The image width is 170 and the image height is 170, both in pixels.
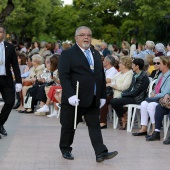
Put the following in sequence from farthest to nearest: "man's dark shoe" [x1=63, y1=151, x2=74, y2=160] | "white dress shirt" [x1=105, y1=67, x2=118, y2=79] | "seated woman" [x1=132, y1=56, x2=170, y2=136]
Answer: "white dress shirt" [x1=105, y1=67, x2=118, y2=79], "seated woman" [x1=132, y1=56, x2=170, y2=136], "man's dark shoe" [x1=63, y1=151, x2=74, y2=160]

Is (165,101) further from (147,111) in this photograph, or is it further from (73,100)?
(73,100)

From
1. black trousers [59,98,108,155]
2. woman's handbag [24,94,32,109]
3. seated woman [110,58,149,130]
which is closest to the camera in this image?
black trousers [59,98,108,155]

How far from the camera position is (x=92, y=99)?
8.74m

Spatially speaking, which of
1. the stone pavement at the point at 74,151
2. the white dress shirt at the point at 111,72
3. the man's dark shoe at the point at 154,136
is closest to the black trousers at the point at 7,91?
the stone pavement at the point at 74,151

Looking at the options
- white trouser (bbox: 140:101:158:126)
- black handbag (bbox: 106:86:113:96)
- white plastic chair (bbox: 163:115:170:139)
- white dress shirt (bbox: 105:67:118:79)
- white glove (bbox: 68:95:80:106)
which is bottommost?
white plastic chair (bbox: 163:115:170:139)

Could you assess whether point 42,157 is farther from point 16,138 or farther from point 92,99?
point 16,138

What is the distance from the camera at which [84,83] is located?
8.72 metres

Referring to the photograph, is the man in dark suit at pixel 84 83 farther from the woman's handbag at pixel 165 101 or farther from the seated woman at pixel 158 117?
the seated woman at pixel 158 117

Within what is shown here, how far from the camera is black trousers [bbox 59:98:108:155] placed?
878 centimetres

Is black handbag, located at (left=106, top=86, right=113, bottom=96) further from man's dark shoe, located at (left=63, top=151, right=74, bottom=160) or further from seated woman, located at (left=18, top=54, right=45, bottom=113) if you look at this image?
man's dark shoe, located at (left=63, top=151, right=74, bottom=160)

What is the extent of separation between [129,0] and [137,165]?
102ft

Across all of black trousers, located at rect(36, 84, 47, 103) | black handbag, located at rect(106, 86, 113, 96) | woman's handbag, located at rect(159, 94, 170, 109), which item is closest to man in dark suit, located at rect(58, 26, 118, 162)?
woman's handbag, located at rect(159, 94, 170, 109)

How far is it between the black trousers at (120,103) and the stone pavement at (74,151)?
42 cm

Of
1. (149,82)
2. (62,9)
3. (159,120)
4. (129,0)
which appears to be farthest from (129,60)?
(62,9)
